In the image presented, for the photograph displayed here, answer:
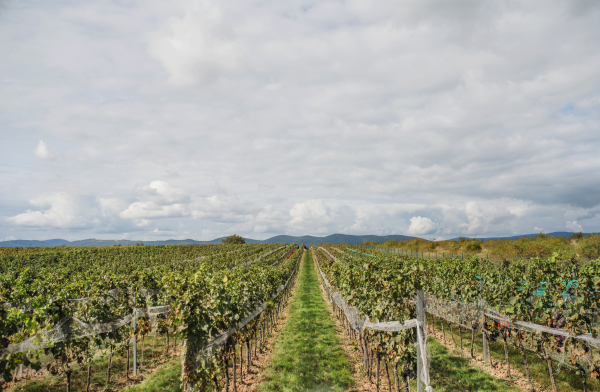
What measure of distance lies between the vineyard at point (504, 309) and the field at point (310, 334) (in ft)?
0.11

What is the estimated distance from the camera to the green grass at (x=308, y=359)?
25.9 ft

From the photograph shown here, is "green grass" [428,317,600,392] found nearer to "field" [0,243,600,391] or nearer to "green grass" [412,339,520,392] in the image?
"field" [0,243,600,391]

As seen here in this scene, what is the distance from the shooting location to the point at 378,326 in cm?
595

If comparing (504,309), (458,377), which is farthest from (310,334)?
(504,309)

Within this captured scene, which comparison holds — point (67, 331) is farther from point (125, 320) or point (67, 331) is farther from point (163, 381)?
point (163, 381)

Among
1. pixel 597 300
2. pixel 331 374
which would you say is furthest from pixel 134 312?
pixel 597 300

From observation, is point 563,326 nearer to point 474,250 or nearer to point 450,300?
point 450,300

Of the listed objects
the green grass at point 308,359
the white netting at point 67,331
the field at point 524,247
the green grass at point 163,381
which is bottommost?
the green grass at point 308,359

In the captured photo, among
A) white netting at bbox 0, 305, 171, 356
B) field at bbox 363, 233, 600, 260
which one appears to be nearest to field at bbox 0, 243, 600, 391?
white netting at bbox 0, 305, 171, 356

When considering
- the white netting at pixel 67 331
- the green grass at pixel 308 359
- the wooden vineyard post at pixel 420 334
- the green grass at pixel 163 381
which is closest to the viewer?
the white netting at pixel 67 331

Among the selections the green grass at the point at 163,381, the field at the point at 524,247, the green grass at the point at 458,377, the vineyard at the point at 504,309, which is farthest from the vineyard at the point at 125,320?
the field at the point at 524,247

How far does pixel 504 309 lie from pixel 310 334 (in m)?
7.18

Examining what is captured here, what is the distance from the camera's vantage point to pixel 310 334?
40.1 ft

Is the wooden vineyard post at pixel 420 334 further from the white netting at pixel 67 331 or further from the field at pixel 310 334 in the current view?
the white netting at pixel 67 331
